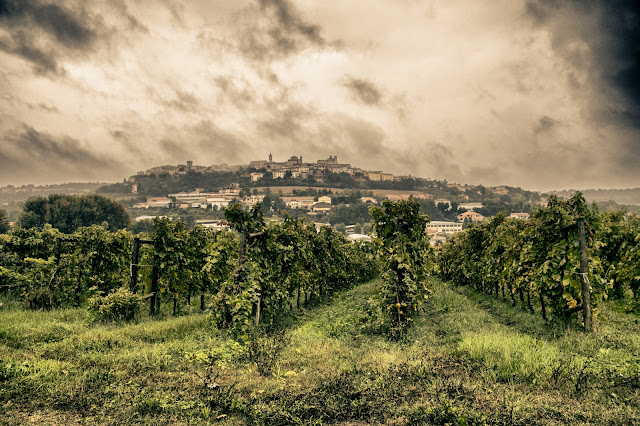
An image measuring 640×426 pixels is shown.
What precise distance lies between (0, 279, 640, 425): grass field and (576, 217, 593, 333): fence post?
31 centimetres

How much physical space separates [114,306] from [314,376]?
20.2ft

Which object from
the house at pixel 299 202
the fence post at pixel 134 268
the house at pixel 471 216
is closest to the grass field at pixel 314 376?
the fence post at pixel 134 268

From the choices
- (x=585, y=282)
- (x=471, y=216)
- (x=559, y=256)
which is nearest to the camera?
(x=585, y=282)

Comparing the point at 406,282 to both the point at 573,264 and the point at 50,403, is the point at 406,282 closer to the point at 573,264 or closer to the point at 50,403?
the point at 573,264

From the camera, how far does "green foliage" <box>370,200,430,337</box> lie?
8.33 meters

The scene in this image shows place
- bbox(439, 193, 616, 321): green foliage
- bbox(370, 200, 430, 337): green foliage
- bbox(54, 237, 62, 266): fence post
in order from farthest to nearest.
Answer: bbox(54, 237, 62, 266): fence post → bbox(370, 200, 430, 337): green foliage → bbox(439, 193, 616, 321): green foliage

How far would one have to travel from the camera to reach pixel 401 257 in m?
8.41

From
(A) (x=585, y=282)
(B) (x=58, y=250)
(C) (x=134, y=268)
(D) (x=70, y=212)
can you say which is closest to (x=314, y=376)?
(A) (x=585, y=282)

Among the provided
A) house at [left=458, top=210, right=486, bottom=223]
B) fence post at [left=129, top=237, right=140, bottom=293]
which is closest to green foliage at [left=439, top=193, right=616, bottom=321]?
fence post at [left=129, top=237, right=140, bottom=293]

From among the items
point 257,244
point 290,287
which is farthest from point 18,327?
point 290,287

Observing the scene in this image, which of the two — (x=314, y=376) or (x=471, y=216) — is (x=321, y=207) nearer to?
(x=471, y=216)

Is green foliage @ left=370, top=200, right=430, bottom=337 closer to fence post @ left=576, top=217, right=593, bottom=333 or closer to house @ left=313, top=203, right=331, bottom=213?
fence post @ left=576, top=217, right=593, bottom=333

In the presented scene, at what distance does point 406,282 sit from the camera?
833cm

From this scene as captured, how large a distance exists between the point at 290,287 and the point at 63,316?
6024mm
